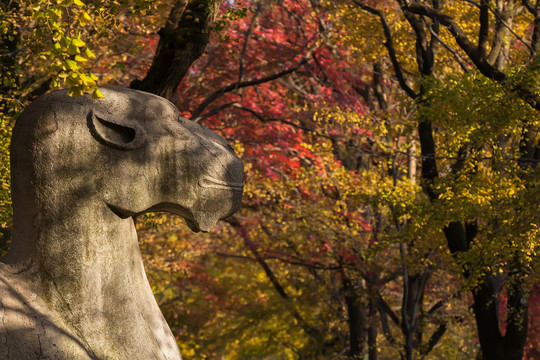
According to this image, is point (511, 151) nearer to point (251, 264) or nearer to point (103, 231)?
point (103, 231)

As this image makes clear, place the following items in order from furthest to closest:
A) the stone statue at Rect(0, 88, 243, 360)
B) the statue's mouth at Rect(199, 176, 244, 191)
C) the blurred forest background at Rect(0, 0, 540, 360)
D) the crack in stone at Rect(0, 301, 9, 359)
→ the blurred forest background at Rect(0, 0, 540, 360) < the statue's mouth at Rect(199, 176, 244, 191) < the stone statue at Rect(0, 88, 243, 360) < the crack in stone at Rect(0, 301, 9, 359)

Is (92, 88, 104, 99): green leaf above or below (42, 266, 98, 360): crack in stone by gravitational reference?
above

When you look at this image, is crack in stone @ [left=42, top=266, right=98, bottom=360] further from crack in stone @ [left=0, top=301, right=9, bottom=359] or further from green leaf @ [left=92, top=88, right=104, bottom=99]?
green leaf @ [left=92, top=88, right=104, bottom=99]

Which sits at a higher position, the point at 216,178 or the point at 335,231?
the point at 216,178

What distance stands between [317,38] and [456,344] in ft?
29.4

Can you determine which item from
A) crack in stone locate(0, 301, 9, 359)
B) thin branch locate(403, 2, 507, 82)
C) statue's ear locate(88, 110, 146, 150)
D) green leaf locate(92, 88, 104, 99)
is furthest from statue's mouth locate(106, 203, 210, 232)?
thin branch locate(403, 2, 507, 82)

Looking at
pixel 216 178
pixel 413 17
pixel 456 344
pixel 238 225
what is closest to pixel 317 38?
pixel 413 17

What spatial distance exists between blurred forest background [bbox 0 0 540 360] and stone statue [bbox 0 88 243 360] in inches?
10.1

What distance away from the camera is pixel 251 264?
2052 centimetres

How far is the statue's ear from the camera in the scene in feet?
9.11

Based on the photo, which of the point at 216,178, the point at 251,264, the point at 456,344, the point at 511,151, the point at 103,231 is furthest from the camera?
the point at 251,264

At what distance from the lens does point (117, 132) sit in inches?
112

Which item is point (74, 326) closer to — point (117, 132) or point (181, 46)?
point (117, 132)

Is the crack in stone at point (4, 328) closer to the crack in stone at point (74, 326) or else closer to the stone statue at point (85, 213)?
the stone statue at point (85, 213)
